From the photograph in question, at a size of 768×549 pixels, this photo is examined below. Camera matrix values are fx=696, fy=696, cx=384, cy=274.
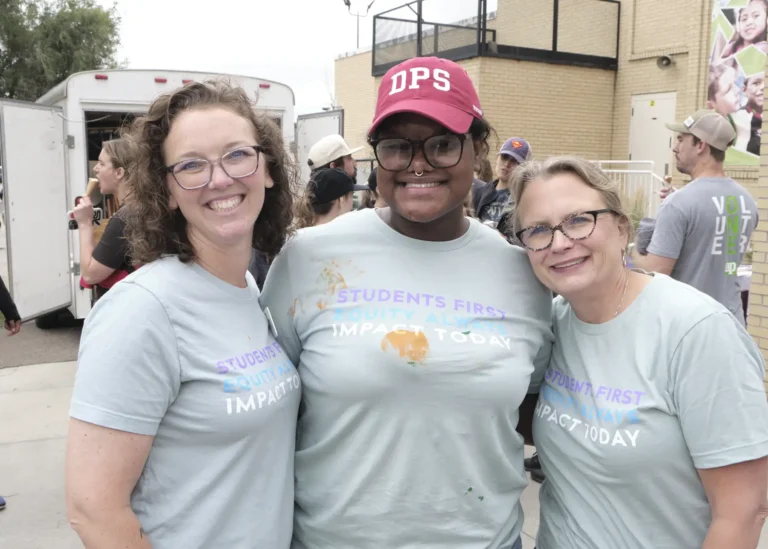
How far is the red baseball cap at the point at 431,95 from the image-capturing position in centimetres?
182

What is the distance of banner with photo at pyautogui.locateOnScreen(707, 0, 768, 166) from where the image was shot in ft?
36.3

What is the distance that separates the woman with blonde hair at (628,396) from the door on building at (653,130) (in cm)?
1228

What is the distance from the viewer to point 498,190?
18.8 ft

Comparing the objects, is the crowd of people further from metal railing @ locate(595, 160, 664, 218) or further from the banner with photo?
the banner with photo

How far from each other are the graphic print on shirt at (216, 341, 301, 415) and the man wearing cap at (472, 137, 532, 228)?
3.58 meters

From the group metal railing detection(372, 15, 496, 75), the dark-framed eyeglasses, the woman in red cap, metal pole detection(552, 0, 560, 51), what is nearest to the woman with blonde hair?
the woman in red cap

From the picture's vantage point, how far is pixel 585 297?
1.84 m

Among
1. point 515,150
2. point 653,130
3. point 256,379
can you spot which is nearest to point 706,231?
point 515,150

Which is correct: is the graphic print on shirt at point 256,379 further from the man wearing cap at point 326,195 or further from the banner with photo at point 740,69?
the banner with photo at point 740,69

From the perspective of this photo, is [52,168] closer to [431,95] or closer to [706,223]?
[706,223]

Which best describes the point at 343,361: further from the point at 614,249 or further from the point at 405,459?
the point at 614,249

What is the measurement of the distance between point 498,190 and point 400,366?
423cm

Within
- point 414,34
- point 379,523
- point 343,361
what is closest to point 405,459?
point 379,523

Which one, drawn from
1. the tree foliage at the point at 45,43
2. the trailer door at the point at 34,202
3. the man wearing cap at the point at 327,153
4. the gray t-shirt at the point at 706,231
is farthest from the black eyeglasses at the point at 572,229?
the tree foliage at the point at 45,43
